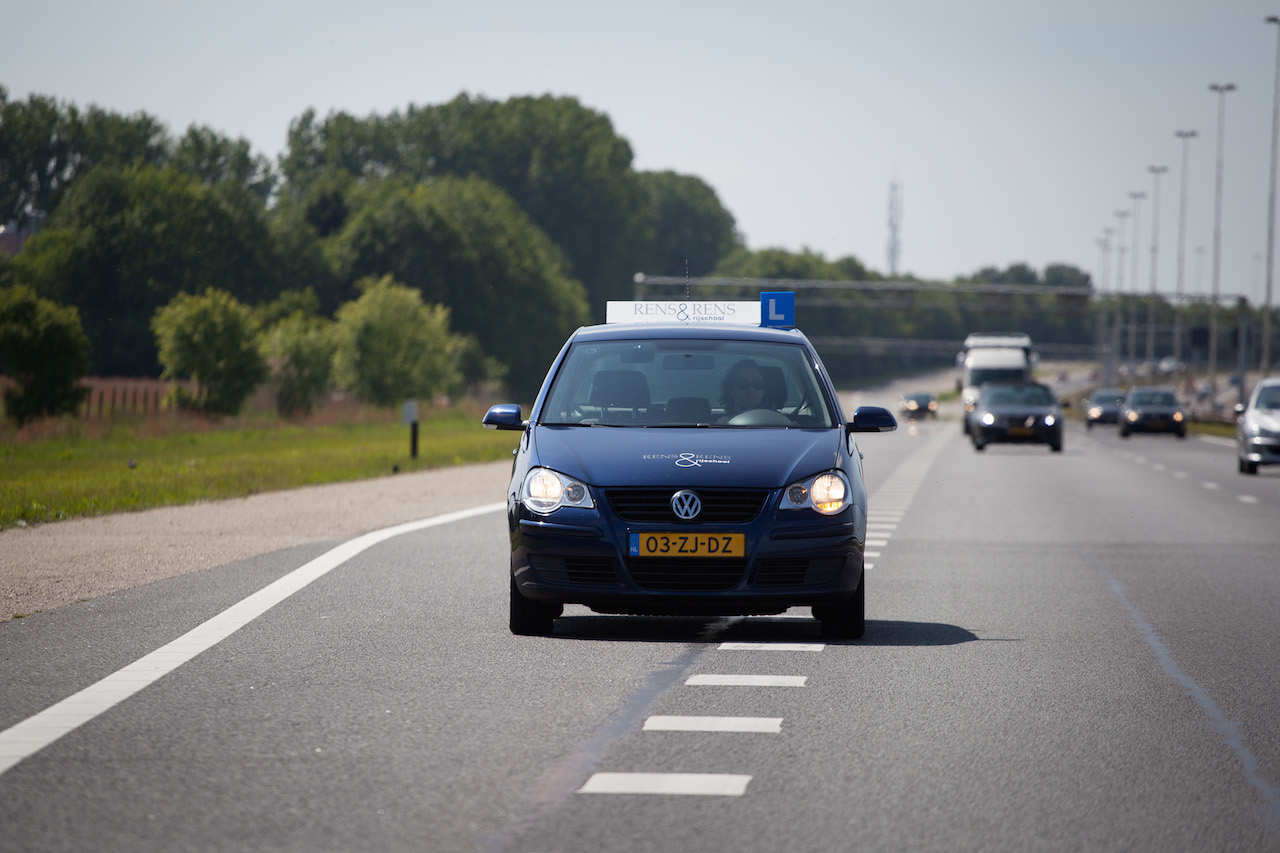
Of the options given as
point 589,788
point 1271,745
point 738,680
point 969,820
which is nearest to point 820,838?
point 969,820

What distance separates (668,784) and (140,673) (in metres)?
3.21

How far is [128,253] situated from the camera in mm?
79312

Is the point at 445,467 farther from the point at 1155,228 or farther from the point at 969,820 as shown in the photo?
the point at 1155,228

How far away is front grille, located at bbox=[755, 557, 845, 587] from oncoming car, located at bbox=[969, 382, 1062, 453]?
1272 inches

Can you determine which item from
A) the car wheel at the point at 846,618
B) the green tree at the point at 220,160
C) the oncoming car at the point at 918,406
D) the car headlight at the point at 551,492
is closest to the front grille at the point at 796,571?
the car wheel at the point at 846,618

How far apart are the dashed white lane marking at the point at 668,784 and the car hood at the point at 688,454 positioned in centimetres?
302

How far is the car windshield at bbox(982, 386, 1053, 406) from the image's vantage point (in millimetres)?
41125

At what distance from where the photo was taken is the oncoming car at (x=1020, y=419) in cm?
4012

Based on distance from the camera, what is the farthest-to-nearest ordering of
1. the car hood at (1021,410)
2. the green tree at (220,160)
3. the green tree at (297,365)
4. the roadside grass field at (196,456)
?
the green tree at (220,160) < the green tree at (297,365) < the car hood at (1021,410) < the roadside grass field at (196,456)

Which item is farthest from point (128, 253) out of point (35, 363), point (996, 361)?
point (996, 361)

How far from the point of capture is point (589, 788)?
564cm

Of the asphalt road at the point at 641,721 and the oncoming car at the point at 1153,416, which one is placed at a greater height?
the asphalt road at the point at 641,721

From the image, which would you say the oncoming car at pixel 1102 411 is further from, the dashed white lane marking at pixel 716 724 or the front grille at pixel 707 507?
the dashed white lane marking at pixel 716 724

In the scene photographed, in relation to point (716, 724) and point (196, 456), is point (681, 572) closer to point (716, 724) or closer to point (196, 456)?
point (716, 724)
